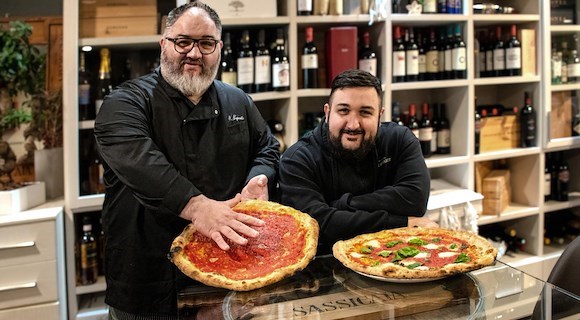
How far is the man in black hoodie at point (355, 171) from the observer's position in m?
1.77

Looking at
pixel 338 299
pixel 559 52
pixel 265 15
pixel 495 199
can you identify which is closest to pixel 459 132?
pixel 495 199

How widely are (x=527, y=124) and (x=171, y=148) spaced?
2.54m

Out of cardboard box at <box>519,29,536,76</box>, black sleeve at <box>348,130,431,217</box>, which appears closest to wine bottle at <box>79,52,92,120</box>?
black sleeve at <box>348,130,431,217</box>

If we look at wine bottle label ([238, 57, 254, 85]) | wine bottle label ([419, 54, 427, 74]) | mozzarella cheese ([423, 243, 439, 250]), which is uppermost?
wine bottle label ([419, 54, 427, 74])

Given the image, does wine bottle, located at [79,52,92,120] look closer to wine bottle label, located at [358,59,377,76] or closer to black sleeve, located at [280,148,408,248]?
black sleeve, located at [280,148,408,248]

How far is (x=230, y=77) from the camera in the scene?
279cm

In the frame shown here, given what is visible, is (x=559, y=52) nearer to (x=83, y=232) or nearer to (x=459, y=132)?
(x=459, y=132)

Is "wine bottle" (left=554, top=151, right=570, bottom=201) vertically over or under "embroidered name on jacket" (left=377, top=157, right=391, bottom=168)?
under

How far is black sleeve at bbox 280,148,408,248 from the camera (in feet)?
5.72

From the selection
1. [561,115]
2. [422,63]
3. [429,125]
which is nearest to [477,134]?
[429,125]

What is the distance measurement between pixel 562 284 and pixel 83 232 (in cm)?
215

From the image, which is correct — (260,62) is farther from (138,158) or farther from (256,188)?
(138,158)

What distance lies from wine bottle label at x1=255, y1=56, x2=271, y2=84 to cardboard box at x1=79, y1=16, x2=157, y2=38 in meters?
0.54

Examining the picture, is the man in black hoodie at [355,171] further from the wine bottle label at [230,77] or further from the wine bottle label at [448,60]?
the wine bottle label at [448,60]
